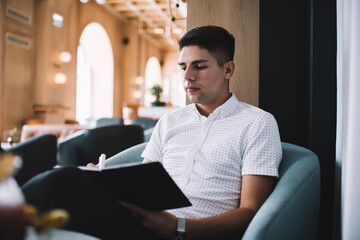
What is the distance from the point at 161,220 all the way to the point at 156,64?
14.5 meters

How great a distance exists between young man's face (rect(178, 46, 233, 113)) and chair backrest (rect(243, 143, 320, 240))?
513mm

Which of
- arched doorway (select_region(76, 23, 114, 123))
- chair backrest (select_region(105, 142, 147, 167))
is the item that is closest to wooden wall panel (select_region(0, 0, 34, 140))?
arched doorway (select_region(76, 23, 114, 123))

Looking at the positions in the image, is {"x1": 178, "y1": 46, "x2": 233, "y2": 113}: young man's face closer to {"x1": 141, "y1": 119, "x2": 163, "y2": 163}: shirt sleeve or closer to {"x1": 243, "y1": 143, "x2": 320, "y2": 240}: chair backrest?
{"x1": 141, "y1": 119, "x2": 163, "y2": 163}: shirt sleeve

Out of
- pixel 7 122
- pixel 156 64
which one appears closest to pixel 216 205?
pixel 7 122

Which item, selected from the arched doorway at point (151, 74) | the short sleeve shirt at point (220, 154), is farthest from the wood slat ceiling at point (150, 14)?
the short sleeve shirt at point (220, 154)

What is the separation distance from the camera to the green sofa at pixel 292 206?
1041mm

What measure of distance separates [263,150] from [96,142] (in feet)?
6.70

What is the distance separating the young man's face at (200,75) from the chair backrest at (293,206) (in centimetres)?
51

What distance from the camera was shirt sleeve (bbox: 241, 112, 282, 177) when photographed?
1.29 meters

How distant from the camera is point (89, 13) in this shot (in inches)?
368

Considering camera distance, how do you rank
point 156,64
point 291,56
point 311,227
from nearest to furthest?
point 311,227
point 291,56
point 156,64

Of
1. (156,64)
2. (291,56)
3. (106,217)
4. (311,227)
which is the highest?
(156,64)

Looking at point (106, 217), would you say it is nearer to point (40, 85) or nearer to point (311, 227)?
point (311, 227)

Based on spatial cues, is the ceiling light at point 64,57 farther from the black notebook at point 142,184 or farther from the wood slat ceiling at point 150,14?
the black notebook at point 142,184
